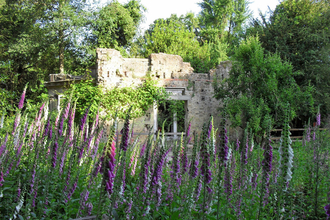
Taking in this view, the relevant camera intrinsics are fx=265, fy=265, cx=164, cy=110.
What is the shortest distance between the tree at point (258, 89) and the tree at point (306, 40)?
330 cm

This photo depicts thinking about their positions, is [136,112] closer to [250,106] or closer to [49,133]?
[250,106]

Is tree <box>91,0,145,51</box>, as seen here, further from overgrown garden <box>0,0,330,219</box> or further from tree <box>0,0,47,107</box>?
tree <box>0,0,47,107</box>

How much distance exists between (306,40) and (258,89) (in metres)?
6.02

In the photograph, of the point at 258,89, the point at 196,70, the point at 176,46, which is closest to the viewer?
the point at 258,89

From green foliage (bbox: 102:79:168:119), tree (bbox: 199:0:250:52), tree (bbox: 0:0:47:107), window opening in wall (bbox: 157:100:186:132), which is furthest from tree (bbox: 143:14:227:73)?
green foliage (bbox: 102:79:168:119)

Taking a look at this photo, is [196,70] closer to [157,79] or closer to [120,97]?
[157,79]

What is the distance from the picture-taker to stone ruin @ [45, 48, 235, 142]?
11242 millimetres

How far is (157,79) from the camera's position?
39.5 feet

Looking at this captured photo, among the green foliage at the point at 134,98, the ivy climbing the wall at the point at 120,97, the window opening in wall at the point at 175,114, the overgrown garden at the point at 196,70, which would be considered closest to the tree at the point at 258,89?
the overgrown garden at the point at 196,70

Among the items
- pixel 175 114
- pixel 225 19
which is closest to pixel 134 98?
pixel 175 114

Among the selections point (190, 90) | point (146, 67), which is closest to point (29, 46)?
A: point (146, 67)

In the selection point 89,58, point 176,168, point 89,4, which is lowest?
point 176,168

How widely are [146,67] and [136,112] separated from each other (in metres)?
2.25

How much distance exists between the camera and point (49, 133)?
2.80 metres
